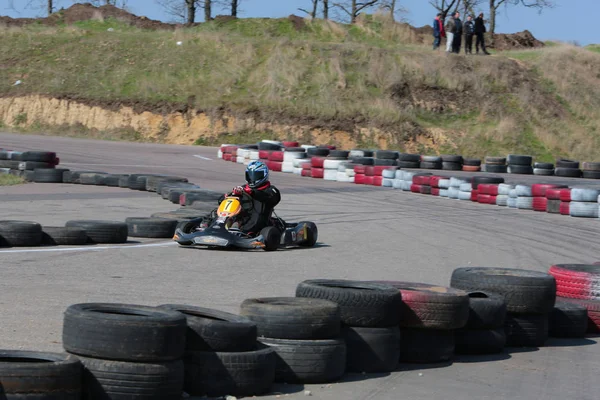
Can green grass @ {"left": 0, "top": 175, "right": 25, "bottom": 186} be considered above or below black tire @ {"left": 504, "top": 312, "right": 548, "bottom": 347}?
below

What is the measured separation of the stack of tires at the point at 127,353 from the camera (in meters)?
4.53

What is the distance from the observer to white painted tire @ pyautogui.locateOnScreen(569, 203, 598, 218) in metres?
17.8

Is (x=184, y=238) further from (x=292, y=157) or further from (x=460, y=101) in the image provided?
(x=460, y=101)

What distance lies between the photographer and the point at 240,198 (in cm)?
1102

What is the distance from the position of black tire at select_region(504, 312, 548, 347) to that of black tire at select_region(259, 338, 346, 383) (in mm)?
2079

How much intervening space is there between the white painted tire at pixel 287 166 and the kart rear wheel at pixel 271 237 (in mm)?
14999

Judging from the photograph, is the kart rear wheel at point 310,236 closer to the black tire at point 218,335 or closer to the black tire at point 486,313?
the black tire at point 486,313

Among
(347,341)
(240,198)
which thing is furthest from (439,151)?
(347,341)

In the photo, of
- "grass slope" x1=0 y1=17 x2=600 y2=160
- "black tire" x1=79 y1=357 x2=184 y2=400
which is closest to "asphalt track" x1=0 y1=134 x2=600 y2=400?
"black tire" x1=79 y1=357 x2=184 y2=400

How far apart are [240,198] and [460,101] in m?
28.8

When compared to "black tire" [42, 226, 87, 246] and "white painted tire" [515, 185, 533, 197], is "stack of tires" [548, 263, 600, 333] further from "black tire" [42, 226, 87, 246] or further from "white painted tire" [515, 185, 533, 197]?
"white painted tire" [515, 185, 533, 197]

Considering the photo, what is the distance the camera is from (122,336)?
462 cm

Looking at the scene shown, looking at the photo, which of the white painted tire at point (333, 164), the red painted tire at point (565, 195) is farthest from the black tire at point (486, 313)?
the white painted tire at point (333, 164)

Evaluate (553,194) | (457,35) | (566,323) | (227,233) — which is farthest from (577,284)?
(457,35)
